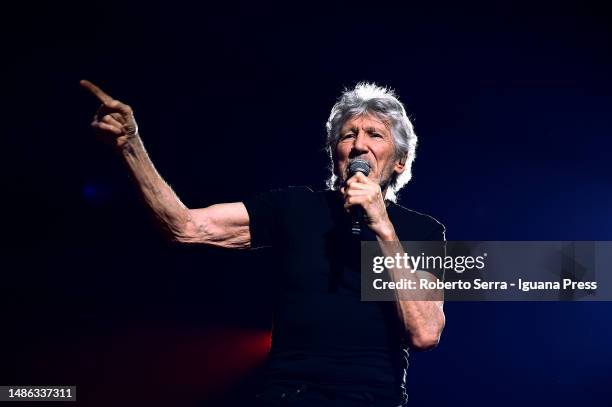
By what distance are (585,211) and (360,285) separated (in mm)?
3432

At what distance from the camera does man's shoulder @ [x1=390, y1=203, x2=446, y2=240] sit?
1.85 metres

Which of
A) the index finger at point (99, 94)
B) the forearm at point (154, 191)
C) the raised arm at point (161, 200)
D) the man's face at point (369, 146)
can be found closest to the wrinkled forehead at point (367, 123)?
the man's face at point (369, 146)

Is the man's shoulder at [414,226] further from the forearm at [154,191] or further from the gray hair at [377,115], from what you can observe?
the forearm at [154,191]

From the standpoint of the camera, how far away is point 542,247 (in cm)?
416

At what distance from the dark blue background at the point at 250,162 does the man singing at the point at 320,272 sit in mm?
2201

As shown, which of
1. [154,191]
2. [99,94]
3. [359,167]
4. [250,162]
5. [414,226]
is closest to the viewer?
[99,94]

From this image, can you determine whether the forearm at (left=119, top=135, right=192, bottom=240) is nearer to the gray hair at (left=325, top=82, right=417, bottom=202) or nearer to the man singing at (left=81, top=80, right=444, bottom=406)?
the man singing at (left=81, top=80, right=444, bottom=406)

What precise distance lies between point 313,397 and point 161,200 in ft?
2.25

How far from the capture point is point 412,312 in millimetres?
1608

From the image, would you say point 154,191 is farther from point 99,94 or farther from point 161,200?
point 99,94

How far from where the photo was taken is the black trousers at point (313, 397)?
1.49 m

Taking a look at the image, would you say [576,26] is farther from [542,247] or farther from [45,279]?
[45,279]

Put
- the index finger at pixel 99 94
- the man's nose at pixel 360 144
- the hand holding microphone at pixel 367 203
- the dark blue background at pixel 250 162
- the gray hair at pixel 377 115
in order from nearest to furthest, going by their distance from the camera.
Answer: the index finger at pixel 99 94, the hand holding microphone at pixel 367 203, the man's nose at pixel 360 144, the gray hair at pixel 377 115, the dark blue background at pixel 250 162

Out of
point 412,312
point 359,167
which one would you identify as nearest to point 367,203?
point 359,167
